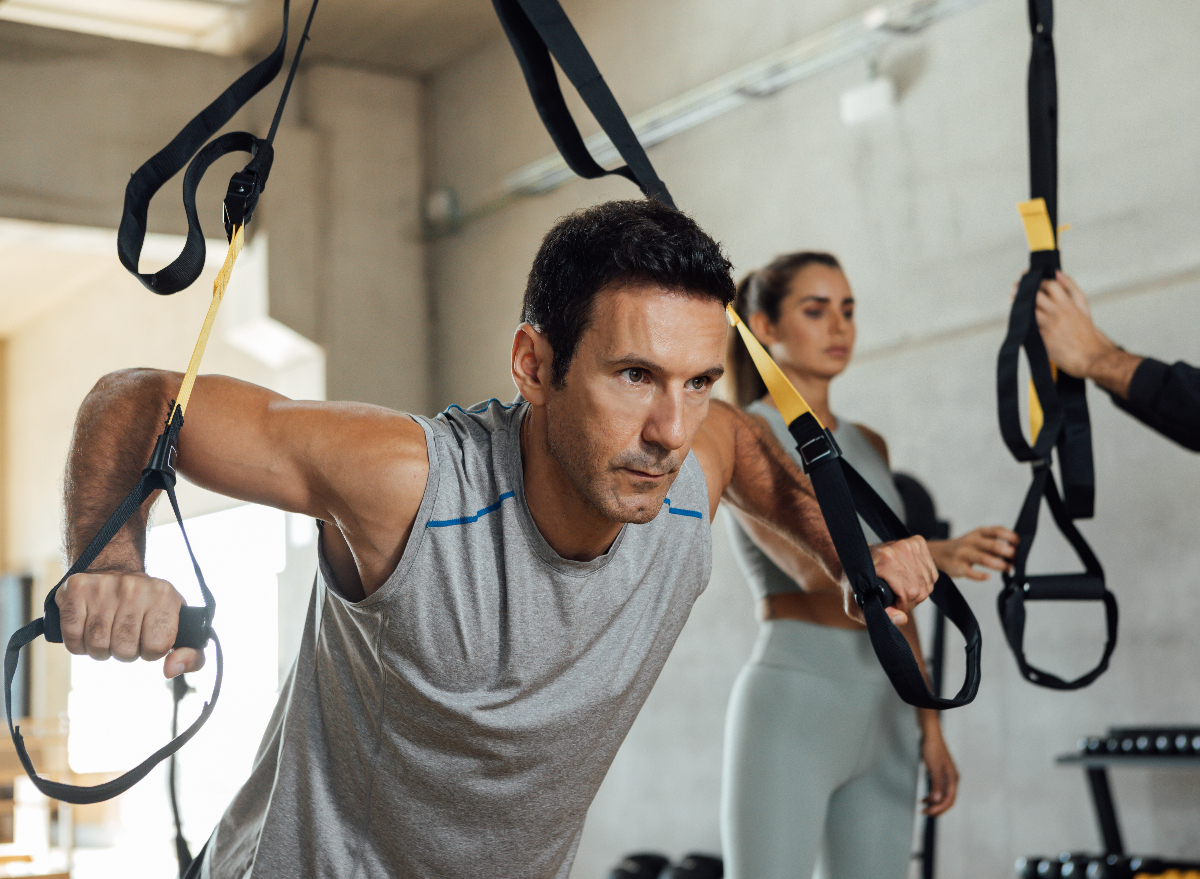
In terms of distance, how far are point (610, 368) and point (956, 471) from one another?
10.4ft

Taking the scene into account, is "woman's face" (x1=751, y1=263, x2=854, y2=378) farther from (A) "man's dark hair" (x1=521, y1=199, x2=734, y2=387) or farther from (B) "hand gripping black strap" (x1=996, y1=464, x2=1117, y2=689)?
(A) "man's dark hair" (x1=521, y1=199, x2=734, y2=387)

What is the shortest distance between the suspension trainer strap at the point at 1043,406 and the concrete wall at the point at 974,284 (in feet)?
5.42

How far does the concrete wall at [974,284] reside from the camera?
12.0 ft

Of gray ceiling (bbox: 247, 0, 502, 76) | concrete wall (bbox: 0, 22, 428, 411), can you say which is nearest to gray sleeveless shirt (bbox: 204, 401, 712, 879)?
concrete wall (bbox: 0, 22, 428, 411)

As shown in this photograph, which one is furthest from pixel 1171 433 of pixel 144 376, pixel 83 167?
pixel 83 167

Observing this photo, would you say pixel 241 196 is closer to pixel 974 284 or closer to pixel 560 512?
pixel 560 512

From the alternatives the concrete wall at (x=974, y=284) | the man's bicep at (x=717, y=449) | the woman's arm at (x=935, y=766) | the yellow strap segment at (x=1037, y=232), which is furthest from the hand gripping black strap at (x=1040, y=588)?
the concrete wall at (x=974, y=284)

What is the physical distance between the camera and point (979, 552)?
2.05 m

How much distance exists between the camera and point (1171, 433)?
2.41 meters

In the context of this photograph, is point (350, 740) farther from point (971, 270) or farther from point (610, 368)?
point (971, 270)

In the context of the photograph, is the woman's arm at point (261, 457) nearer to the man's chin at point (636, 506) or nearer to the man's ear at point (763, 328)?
the man's chin at point (636, 506)

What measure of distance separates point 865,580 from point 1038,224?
0.95 metres

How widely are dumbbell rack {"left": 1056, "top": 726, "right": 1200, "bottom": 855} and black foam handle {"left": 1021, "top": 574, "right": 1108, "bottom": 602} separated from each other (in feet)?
3.49

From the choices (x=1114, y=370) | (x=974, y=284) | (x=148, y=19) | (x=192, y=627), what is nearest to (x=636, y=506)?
(x=192, y=627)
